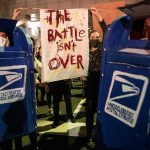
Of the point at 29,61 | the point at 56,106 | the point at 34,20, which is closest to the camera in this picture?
the point at 29,61

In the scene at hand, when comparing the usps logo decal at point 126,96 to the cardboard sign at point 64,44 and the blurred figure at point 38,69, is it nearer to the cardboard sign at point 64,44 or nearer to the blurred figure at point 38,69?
the cardboard sign at point 64,44

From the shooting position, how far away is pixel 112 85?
4121 millimetres

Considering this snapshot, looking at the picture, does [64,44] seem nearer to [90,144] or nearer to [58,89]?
[90,144]

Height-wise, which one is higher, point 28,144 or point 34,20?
point 34,20

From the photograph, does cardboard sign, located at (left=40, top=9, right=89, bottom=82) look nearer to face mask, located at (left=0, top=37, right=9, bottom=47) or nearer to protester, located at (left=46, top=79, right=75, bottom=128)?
face mask, located at (left=0, top=37, right=9, bottom=47)

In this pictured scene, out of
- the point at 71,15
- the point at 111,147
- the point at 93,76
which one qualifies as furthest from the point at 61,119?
the point at 111,147

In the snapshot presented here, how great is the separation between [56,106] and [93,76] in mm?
1899

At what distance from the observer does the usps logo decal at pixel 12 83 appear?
4836 mm

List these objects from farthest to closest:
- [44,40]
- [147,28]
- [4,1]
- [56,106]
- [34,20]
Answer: [4,1] < [34,20] < [56,106] < [44,40] < [147,28]

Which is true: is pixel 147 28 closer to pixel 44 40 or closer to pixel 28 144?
pixel 44 40

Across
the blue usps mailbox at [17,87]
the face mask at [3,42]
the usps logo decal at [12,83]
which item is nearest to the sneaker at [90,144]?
the blue usps mailbox at [17,87]

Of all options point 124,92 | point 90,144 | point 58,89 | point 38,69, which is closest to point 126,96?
point 124,92

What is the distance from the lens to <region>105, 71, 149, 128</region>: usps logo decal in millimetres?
3662

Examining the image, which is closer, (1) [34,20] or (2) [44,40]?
(2) [44,40]
